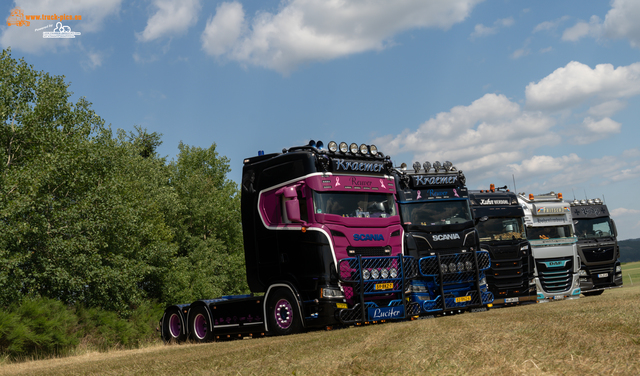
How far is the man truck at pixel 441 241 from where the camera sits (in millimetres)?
14906

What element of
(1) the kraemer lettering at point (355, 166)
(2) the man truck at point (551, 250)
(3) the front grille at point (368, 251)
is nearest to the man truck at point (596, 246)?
(2) the man truck at point (551, 250)

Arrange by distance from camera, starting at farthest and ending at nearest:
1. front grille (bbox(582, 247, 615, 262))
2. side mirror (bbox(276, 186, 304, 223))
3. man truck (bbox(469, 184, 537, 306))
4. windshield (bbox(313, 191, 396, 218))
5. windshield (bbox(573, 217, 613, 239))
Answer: windshield (bbox(573, 217, 613, 239)) < front grille (bbox(582, 247, 615, 262)) < man truck (bbox(469, 184, 537, 306)) < windshield (bbox(313, 191, 396, 218)) < side mirror (bbox(276, 186, 304, 223))

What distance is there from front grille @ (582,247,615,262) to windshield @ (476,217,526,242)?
7.25 m

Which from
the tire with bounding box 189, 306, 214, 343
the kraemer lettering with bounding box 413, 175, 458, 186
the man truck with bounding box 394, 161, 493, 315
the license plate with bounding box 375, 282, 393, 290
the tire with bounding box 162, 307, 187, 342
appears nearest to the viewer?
the license plate with bounding box 375, 282, 393, 290

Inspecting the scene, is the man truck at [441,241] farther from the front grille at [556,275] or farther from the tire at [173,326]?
the front grille at [556,275]

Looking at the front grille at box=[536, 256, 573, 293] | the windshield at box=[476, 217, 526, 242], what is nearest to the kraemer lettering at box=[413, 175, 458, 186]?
the windshield at box=[476, 217, 526, 242]

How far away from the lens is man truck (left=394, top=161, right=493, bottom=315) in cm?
1491

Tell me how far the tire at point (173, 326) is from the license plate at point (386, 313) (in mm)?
5645

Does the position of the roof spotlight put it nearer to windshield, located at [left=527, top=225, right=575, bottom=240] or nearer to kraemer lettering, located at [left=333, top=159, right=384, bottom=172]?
kraemer lettering, located at [left=333, top=159, right=384, bottom=172]

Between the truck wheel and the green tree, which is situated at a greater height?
the green tree

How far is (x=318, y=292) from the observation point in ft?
39.7

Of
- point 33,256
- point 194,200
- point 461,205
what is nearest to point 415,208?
point 461,205

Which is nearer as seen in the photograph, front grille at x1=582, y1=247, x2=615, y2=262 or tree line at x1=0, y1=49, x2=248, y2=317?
tree line at x1=0, y1=49, x2=248, y2=317

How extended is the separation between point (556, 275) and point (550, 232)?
174 cm
